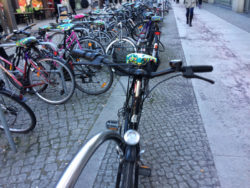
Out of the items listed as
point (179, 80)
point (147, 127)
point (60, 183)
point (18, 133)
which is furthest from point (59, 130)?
point (179, 80)

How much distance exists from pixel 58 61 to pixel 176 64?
266 centimetres

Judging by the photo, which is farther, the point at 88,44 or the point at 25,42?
the point at 88,44

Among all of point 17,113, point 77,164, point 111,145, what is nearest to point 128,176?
point 77,164

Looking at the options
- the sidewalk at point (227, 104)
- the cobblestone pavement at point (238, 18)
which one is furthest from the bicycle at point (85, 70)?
the cobblestone pavement at point (238, 18)

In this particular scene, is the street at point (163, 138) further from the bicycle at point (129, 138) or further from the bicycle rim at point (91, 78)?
the bicycle at point (129, 138)

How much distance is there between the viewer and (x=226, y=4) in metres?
20.8

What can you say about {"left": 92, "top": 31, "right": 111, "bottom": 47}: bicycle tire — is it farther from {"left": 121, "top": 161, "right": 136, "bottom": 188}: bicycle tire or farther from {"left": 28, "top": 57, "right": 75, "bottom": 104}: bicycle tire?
{"left": 121, "top": 161, "right": 136, "bottom": 188}: bicycle tire

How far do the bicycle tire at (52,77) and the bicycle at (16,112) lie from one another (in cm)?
80

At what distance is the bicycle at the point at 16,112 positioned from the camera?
2.86m

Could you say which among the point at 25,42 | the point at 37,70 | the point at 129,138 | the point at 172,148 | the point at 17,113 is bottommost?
the point at 172,148

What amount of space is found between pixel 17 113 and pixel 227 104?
3.42 m

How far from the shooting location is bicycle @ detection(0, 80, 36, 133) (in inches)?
112

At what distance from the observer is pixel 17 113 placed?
10.1ft

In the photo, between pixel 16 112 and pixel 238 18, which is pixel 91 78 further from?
pixel 238 18
